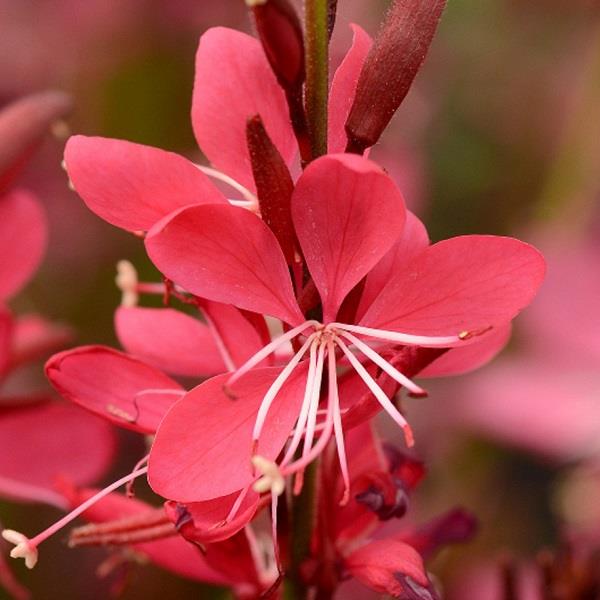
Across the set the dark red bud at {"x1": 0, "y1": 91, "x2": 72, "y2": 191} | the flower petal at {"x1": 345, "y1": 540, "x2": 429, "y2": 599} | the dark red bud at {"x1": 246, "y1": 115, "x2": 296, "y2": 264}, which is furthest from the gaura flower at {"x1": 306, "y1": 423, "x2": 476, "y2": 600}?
the dark red bud at {"x1": 0, "y1": 91, "x2": 72, "y2": 191}

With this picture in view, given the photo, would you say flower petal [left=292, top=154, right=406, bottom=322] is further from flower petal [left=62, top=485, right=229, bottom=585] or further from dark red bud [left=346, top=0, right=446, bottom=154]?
flower petal [left=62, top=485, right=229, bottom=585]

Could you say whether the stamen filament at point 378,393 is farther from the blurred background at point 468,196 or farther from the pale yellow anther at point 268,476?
the blurred background at point 468,196

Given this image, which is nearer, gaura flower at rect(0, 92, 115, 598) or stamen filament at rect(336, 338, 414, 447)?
stamen filament at rect(336, 338, 414, 447)

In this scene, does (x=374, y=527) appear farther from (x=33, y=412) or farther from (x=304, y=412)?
(x=33, y=412)

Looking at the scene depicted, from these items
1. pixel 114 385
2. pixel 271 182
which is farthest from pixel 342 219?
pixel 114 385

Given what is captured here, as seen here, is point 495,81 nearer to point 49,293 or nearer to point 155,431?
point 49,293

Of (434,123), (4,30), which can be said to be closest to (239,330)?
(434,123)

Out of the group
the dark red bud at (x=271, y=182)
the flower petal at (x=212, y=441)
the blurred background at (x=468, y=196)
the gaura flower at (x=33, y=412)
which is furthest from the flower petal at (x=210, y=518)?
the blurred background at (x=468, y=196)
